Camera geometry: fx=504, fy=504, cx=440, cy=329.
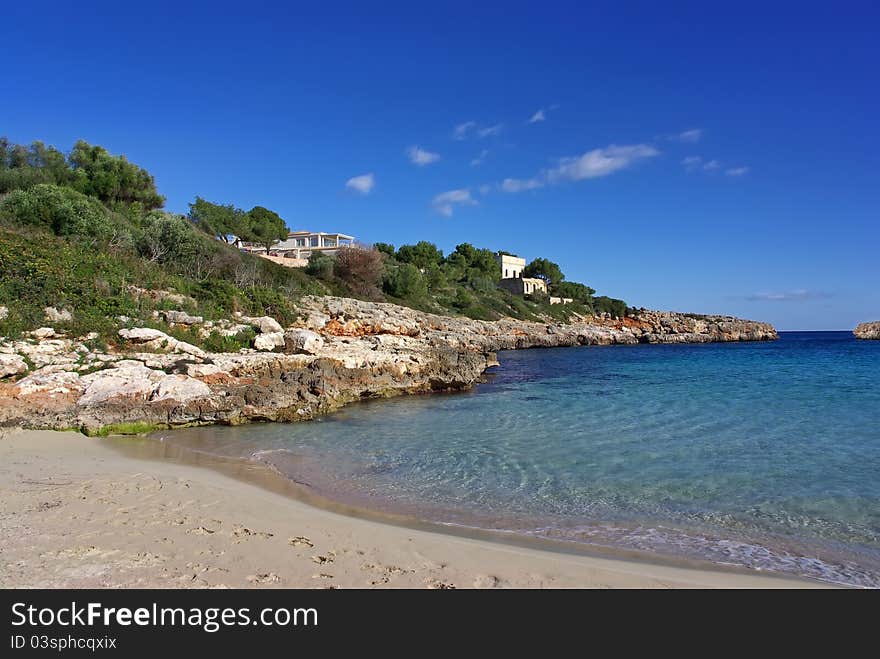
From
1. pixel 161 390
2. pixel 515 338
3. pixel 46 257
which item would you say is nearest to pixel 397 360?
pixel 161 390

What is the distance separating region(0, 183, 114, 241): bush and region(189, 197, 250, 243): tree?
22945 mm

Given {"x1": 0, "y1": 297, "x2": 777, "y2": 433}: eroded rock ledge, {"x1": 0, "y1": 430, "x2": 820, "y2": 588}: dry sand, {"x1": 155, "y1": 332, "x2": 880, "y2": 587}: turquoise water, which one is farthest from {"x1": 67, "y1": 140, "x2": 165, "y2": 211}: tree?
{"x1": 0, "y1": 430, "x2": 820, "y2": 588}: dry sand

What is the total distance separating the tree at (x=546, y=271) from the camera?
8675 centimetres

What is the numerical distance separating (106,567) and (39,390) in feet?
30.5

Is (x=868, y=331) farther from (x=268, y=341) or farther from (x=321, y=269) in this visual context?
(x=268, y=341)

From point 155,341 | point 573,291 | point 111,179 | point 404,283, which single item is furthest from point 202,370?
point 573,291

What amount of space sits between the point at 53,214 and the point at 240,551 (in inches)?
973

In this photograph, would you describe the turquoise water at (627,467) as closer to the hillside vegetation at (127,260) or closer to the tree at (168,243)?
the hillside vegetation at (127,260)

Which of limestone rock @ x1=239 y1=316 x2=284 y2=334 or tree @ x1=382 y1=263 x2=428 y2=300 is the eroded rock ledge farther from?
tree @ x1=382 y1=263 x2=428 y2=300

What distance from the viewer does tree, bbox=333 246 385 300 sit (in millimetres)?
41500

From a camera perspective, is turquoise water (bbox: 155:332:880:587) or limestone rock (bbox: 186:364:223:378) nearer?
turquoise water (bbox: 155:332:880:587)

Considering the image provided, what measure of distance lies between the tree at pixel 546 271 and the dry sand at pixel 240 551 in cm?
8282

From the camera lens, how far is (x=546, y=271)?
3438 inches

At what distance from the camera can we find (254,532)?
532 cm
